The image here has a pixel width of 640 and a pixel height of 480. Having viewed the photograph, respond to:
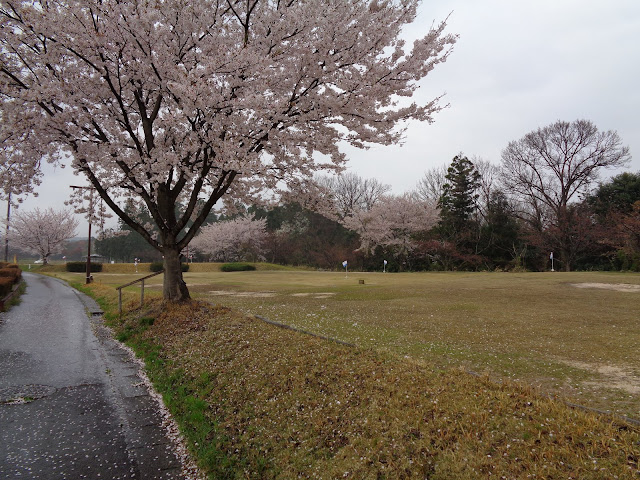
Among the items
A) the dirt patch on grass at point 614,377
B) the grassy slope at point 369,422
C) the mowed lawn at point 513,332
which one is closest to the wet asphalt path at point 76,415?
the grassy slope at point 369,422

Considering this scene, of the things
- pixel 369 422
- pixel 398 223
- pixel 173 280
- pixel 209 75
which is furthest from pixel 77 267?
pixel 369 422

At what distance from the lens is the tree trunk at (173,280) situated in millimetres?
11570

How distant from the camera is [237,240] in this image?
189 ft

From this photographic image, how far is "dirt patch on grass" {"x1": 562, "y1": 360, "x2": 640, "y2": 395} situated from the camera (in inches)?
193

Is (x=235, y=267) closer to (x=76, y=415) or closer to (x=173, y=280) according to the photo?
(x=173, y=280)

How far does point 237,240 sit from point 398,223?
973 inches

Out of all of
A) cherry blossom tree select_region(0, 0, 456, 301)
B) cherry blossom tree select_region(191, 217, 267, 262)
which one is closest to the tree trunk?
cherry blossom tree select_region(0, 0, 456, 301)

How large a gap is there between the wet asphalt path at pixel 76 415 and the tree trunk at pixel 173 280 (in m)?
2.00

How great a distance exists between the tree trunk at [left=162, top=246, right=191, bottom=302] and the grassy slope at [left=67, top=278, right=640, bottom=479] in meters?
4.82

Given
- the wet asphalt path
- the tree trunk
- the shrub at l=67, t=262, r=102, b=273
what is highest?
the tree trunk

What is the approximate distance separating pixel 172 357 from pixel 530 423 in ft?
20.7

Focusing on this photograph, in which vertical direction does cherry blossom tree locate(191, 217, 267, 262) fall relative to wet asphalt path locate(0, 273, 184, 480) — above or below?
above

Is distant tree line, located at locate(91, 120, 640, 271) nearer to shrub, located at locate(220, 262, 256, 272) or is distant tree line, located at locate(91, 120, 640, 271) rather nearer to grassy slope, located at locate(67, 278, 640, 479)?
shrub, located at locate(220, 262, 256, 272)

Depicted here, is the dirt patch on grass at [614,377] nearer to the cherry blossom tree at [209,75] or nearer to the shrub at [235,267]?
the cherry blossom tree at [209,75]
